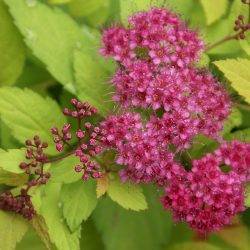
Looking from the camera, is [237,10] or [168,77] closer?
[168,77]

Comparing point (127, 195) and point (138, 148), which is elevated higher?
point (138, 148)

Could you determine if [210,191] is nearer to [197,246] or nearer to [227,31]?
[197,246]

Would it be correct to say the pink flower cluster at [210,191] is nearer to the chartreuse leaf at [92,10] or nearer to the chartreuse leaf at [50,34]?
the chartreuse leaf at [50,34]

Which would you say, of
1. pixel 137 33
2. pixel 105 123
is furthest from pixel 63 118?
pixel 137 33

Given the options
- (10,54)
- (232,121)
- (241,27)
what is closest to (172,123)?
(232,121)

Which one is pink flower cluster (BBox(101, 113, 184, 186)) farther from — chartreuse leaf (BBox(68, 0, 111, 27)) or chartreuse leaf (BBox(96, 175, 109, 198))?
chartreuse leaf (BBox(68, 0, 111, 27))

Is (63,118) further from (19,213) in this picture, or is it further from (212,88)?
(212,88)
